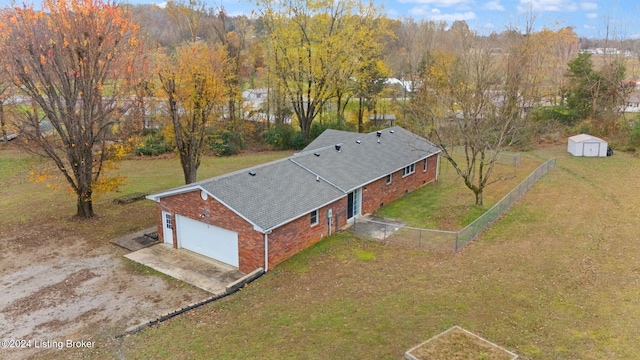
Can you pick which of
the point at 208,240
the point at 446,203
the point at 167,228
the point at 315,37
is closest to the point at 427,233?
the point at 446,203

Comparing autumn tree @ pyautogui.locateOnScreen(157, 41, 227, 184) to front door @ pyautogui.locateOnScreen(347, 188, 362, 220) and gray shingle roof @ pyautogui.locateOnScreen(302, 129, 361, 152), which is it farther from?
front door @ pyautogui.locateOnScreen(347, 188, 362, 220)

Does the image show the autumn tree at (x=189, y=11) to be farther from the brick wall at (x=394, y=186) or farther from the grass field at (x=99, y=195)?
the brick wall at (x=394, y=186)

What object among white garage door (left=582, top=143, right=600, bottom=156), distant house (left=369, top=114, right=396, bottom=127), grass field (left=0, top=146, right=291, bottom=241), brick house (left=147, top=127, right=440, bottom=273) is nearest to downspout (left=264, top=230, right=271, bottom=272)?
brick house (left=147, top=127, right=440, bottom=273)

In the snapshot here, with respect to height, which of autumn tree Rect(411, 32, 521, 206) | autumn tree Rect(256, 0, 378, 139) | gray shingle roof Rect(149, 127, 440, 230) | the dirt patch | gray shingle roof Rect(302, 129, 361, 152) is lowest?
the dirt patch

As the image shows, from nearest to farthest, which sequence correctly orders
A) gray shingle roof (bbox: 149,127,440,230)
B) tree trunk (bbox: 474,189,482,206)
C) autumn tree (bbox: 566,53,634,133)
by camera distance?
gray shingle roof (bbox: 149,127,440,230) < tree trunk (bbox: 474,189,482,206) < autumn tree (bbox: 566,53,634,133)

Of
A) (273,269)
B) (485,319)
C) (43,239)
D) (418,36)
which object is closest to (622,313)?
(485,319)

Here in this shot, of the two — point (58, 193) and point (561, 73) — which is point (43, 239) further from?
point (561, 73)

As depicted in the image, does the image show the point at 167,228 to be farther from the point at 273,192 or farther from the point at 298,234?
the point at 298,234
